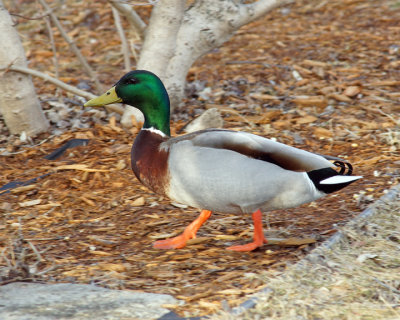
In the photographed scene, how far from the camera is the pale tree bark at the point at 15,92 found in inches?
184

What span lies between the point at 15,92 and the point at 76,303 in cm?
240

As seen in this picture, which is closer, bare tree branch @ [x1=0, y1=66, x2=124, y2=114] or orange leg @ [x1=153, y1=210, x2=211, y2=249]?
orange leg @ [x1=153, y1=210, x2=211, y2=249]

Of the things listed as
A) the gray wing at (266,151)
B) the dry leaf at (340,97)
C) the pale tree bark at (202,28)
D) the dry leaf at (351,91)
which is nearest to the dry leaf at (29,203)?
the gray wing at (266,151)

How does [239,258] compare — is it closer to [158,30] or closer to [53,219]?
[53,219]

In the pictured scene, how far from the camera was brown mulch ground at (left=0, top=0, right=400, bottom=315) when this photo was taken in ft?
10.6

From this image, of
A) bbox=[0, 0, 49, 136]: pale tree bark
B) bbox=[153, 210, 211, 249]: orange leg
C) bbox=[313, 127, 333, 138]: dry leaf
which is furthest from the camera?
bbox=[313, 127, 333, 138]: dry leaf

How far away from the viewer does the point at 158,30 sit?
16.0ft

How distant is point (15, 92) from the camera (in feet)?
15.6

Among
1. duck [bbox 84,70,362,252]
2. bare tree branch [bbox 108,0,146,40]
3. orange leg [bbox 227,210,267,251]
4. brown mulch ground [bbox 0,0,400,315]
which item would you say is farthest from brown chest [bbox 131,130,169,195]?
bare tree branch [bbox 108,0,146,40]

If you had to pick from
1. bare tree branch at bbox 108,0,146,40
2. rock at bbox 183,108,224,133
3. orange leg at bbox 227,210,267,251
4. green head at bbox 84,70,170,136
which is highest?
bare tree branch at bbox 108,0,146,40

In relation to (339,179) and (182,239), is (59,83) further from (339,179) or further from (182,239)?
(339,179)

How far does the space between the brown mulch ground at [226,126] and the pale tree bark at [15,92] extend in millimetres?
125

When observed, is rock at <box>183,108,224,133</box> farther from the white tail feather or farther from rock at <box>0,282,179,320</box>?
rock at <box>0,282,179,320</box>

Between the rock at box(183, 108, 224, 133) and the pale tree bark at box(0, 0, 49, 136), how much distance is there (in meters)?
1.15
